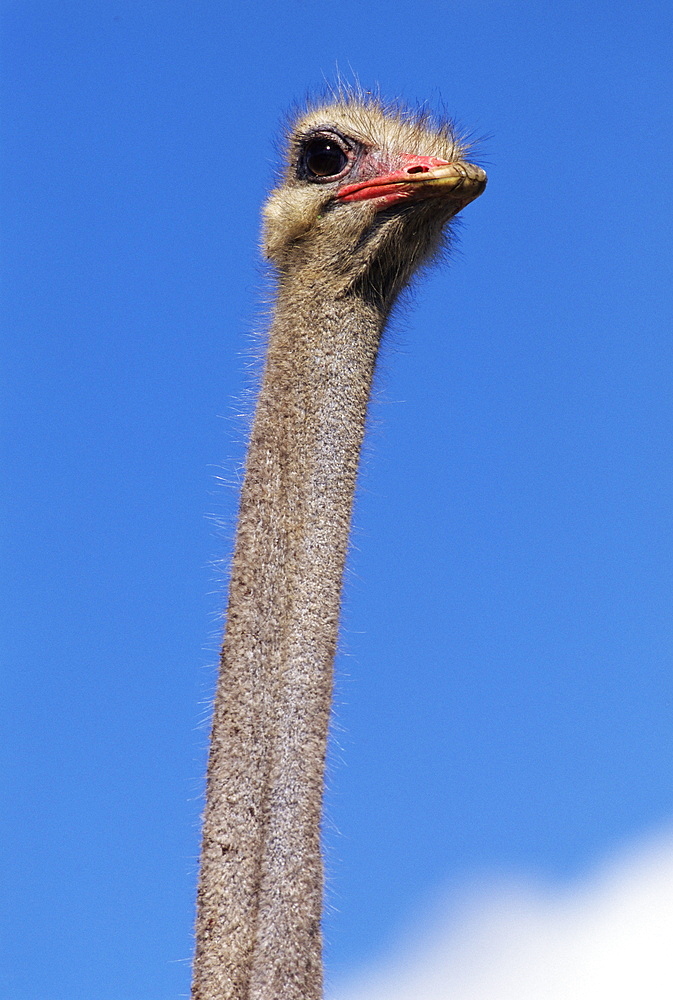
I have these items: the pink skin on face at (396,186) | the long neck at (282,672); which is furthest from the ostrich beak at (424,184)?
the long neck at (282,672)

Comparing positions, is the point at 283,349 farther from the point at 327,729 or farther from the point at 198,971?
the point at 198,971

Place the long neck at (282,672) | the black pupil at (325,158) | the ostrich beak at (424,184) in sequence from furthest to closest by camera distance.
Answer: the black pupil at (325,158) < the ostrich beak at (424,184) < the long neck at (282,672)

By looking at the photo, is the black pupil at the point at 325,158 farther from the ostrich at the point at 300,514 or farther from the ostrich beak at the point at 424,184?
the ostrich beak at the point at 424,184

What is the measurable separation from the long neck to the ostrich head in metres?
0.21

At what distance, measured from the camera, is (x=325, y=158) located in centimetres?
459

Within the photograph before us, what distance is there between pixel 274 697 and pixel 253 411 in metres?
0.96

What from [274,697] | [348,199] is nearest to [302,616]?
[274,697]

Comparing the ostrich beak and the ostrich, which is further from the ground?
the ostrich beak

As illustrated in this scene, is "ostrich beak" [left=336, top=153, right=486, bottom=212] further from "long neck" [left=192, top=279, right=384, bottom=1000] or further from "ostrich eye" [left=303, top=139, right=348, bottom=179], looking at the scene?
"long neck" [left=192, top=279, right=384, bottom=1000]

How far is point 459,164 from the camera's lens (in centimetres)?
445

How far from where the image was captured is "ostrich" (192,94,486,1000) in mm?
3361

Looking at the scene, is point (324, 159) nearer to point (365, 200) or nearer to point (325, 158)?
point (325, 158)

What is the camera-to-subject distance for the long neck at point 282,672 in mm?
3334

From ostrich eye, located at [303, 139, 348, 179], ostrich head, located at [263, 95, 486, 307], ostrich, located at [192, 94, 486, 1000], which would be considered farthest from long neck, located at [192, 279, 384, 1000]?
ostrich eye, located at [303, 139, 348, 179]
